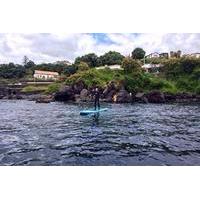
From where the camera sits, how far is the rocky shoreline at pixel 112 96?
34.0 m

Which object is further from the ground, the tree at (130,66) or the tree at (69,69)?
the tree at (130,66)

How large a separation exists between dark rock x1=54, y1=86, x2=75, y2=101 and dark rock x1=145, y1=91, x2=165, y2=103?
7774 mm

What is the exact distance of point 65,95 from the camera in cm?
3616

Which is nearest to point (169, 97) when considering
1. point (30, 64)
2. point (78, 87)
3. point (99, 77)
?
point (99, 77)

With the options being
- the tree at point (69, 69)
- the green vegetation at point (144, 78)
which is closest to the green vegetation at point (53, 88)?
the green vegetation at point (144, 78)

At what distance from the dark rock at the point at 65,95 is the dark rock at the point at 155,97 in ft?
25.5

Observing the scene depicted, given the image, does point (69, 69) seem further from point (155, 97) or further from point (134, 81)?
point (134, 81)

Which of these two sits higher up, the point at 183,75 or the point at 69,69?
the point at 69,69

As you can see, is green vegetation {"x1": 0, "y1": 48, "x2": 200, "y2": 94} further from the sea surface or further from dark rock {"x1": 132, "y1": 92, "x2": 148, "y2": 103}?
the sea surface

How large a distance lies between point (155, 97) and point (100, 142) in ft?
77.2

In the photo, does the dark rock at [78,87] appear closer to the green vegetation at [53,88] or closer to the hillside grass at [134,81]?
the hillside grass at [134,81]

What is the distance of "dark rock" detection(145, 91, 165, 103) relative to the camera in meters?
34.3
